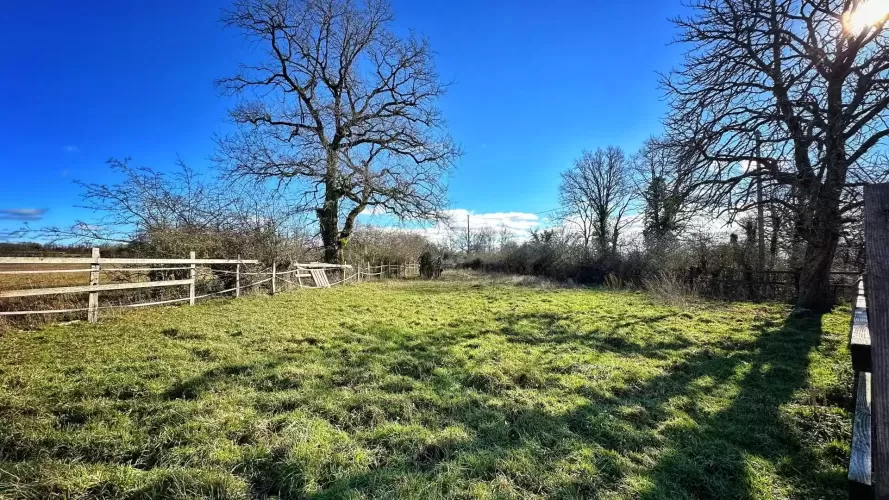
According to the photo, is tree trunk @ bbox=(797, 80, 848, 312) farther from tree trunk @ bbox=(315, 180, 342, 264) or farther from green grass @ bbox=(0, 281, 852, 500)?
tree trunk @ bbox=(315, 180, 342, 264)

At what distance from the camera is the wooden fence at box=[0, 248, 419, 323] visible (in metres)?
6.41

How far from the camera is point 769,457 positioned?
3.18 meters

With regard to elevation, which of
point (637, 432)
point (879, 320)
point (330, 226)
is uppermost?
point (330, 226)

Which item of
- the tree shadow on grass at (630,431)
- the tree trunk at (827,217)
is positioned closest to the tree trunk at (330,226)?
the tree shadow on grass at (630,431)

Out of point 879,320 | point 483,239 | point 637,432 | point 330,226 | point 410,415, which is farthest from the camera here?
point 483,239

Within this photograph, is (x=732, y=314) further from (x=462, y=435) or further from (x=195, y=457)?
(x=195, y=457)

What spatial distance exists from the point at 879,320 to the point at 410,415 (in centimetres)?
320

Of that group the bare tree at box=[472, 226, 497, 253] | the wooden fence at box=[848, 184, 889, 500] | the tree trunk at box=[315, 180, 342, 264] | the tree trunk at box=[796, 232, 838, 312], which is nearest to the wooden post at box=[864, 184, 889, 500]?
the wooden fence at box=[848, 184, 889, 500]

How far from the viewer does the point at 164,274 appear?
1080cm

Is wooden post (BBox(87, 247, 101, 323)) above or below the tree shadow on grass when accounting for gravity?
above

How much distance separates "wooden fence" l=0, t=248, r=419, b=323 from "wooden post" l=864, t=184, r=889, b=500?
333 inches

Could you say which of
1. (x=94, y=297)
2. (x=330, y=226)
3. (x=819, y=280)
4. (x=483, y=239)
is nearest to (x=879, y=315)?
(x=94, y=297)

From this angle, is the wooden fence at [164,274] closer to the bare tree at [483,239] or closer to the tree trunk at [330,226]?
the tree trunk at [330,226]

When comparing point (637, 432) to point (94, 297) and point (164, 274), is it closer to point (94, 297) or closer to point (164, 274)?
point (94, 297)
